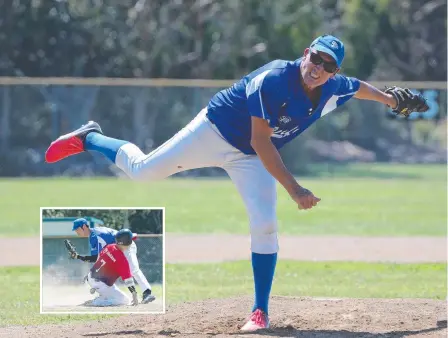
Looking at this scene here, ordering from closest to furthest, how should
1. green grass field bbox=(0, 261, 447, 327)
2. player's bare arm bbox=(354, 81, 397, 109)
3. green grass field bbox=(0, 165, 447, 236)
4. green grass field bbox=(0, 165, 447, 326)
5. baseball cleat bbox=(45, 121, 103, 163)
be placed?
player's bare arm bbox=(354, 81, 397, 109)
baseball cleat bbox=(45, 121, 103, 163)
green grass field bbox=(0, 261, 447, 327)
green grass field bbox=(0, 165, 447, 326)
green grass field bbox=(0, 165, 447, 236)

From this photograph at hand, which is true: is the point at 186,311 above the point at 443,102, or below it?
below

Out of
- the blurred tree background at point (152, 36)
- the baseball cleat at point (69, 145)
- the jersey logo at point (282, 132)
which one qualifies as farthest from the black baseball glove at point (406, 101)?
the blurred tree background at point (152, 36)

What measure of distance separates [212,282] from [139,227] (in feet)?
9.34

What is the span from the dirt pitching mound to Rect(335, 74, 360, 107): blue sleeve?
1.38 metres

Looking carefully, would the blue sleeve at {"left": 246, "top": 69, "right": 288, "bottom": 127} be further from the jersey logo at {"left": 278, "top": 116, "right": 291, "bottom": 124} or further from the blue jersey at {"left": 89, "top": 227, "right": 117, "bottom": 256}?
the blue jersey at {"left": 89, "top": 227, "right": 117, "bottom": 256}

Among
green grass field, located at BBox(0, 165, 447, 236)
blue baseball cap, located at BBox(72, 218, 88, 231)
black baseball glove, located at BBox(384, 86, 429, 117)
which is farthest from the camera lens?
green grass field, located at BBox(0, 165, 447, 236)

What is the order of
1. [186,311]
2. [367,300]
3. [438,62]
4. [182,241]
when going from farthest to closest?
[438,62] < [182,241] < [367,300] < [186,311]

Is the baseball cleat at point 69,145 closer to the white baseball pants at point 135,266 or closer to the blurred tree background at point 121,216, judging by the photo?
the blurred tree background at point 121,216

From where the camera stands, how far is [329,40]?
18.6 ft

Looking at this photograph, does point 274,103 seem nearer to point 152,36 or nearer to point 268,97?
point 268,97

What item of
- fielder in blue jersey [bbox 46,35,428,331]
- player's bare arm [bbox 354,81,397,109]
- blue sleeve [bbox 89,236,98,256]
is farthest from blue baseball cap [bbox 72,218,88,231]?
player's bare arm [bbox 354,81,397,109]

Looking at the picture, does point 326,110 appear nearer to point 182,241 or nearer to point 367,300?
point 367,300

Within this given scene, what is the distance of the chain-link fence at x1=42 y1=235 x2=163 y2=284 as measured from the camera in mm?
6082

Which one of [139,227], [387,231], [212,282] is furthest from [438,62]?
[139,227]
